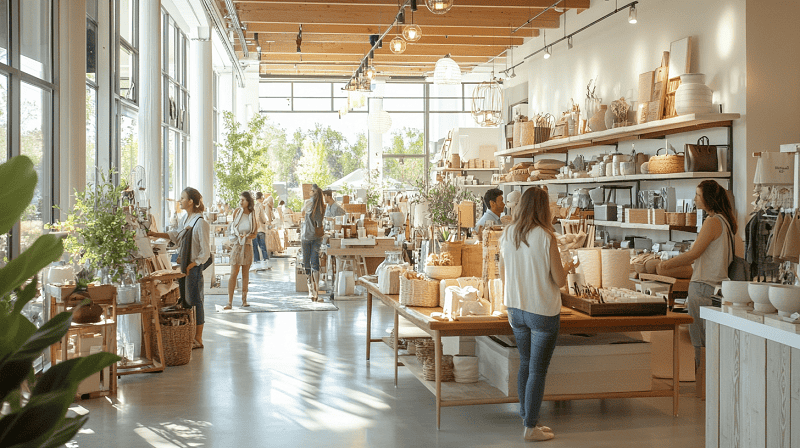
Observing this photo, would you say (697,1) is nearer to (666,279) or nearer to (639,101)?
(639,101)

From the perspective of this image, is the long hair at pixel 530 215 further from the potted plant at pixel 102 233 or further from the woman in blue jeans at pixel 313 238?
the woman in blue jeans at pixel 313 238

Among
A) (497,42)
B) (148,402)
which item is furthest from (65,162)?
(497,42)

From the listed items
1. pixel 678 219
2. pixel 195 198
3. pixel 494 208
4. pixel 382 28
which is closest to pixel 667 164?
pixel 678 219

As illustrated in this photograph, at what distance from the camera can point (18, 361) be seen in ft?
1.84

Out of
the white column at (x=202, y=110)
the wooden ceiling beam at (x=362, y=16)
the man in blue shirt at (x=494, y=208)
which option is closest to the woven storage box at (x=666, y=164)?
the man in blue shirt at (x=494, y=208)

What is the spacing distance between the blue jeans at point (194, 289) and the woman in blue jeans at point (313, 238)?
124 inches

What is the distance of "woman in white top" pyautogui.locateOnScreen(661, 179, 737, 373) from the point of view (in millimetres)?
4965

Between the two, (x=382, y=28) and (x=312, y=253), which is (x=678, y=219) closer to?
(x=312, y=253)

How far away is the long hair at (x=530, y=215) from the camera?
12.9ft

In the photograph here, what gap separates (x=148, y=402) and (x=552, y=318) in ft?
9.47

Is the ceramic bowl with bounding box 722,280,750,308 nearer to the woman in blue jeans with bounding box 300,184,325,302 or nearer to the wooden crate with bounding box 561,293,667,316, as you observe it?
the wooden crate with bounding box 561,293,667,316

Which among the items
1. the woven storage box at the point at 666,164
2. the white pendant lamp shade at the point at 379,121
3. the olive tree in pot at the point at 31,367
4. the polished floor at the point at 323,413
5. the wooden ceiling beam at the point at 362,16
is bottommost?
the polished floor at the point at 323,413

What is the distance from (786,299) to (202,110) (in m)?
13.1

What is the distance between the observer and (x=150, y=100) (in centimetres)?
916
